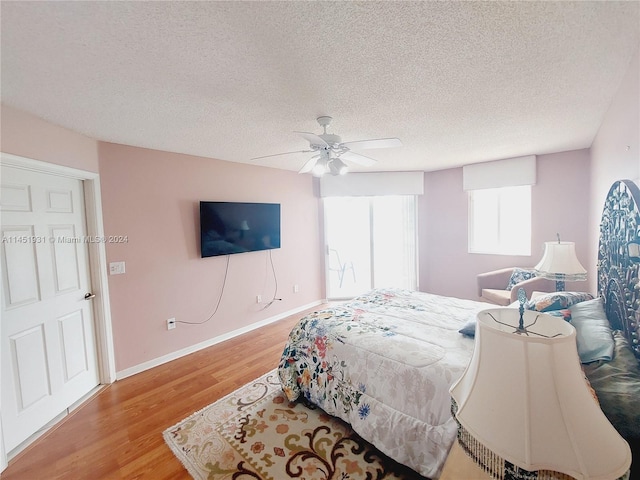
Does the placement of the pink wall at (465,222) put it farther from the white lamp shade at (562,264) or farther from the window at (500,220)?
the white lamp shade at (562,264)

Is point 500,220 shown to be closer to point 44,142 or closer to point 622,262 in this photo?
point 622,262

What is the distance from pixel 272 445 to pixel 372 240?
3.75m

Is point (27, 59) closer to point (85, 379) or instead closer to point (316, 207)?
point (85, 379)

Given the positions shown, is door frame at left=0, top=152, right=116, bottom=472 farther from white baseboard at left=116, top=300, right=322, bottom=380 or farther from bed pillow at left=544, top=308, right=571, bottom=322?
bed pillow at left=544, top=308, right=571, bottom=322

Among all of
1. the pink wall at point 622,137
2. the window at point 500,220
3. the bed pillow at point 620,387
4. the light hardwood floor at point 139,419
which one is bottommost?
the light hardwood floor at point 139,419

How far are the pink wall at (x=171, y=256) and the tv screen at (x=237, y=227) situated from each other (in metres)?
0.14

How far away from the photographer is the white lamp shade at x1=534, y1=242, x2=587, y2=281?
98.2 inches

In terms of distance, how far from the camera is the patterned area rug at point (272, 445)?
1.71 m

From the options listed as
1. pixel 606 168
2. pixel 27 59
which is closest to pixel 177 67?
pixel 27 59

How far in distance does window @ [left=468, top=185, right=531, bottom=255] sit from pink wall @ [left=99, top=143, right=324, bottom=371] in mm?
3097

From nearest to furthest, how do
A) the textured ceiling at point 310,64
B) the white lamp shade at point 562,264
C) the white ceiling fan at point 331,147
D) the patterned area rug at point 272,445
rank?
the textured ceiling at point 310,64
the patterned area rug at point 272,445
the white ceiling fan at point 331,147
the white lamp shade at point 562,264

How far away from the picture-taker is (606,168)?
2371 mm

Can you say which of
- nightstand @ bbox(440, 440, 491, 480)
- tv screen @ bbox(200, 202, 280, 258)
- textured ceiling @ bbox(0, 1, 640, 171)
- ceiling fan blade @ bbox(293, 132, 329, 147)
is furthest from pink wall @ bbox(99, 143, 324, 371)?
nightstand @ bbox(440, 440, 491, 480)

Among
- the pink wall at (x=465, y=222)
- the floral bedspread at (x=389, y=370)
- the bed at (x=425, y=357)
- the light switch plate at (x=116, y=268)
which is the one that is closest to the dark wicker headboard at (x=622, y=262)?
the bed at (x=425, y=357)
